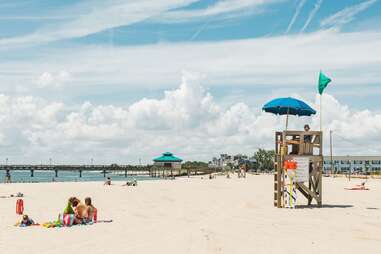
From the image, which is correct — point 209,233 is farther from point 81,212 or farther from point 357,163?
point 357,163

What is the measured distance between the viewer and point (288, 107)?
19250mm

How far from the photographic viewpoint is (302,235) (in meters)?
11.8

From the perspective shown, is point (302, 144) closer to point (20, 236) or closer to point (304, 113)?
point (304, 113)

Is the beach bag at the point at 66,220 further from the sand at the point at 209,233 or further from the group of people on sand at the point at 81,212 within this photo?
the sand at the point at 209,233

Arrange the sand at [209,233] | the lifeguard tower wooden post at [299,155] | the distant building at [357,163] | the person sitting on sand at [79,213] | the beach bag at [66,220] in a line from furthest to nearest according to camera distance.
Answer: the distant building at [357,163] < the lifeguard tower wooden post at [299,155] < the person sitting on sand at [79,213] < the beach bag at [66,220] < the sand at [209,233]

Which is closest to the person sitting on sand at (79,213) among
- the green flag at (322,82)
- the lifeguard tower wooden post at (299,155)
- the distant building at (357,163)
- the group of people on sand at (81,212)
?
the group of people on sand at (81,212)

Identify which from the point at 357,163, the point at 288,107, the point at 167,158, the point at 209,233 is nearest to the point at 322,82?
the point at 288,107

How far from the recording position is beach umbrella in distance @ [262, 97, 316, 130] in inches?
753

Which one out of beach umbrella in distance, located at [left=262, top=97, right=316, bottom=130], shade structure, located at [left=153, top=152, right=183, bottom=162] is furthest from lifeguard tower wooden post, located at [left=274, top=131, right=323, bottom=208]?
shade structure, located at [left=153, top=152, right=183, bottom=162]

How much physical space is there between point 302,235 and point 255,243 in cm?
174

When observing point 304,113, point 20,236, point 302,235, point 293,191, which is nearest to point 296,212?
point 293,191

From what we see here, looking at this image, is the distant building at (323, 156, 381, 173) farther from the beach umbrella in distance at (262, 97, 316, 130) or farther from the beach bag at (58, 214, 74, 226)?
the beach bag at (58, 214, 74, 226)

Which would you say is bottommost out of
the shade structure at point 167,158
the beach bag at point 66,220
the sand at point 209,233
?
the sand at point 209,233

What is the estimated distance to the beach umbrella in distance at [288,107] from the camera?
19.1 metres
